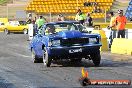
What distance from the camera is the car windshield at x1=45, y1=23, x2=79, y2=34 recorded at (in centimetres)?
1658

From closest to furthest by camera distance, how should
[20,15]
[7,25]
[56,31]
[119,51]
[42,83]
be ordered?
1. [42,83]
2. [56,31]
3. [119,51]
4. [7,25]
5. [20,15]

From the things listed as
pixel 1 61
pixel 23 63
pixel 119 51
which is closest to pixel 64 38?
pixel 23 63

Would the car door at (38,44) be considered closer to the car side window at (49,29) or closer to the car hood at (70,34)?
the car side window at (49,29)

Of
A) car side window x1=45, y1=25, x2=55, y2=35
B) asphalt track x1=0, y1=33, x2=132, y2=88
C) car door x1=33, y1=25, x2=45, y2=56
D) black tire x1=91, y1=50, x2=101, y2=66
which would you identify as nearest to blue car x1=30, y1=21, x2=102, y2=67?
black tire x1=91, y1=50, x2=101, y2=66

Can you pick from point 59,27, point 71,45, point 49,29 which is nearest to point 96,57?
point 71,45

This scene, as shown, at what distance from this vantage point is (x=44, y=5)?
176 ft

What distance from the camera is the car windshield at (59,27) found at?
54.4 ft

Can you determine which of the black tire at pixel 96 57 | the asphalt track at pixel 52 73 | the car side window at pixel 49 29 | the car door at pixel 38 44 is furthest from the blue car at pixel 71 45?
the car door at pixel 38 44

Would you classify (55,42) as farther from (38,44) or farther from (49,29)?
(38,44)

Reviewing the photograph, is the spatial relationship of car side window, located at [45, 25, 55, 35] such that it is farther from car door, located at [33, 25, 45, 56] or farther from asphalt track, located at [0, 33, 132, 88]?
asphalt track, located at [0, 33, 132, 88]

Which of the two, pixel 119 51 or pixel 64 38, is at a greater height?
pixel 64 38

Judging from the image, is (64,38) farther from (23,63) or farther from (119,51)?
(119,51)

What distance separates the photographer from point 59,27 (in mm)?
16797

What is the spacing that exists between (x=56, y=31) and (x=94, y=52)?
1582mm
